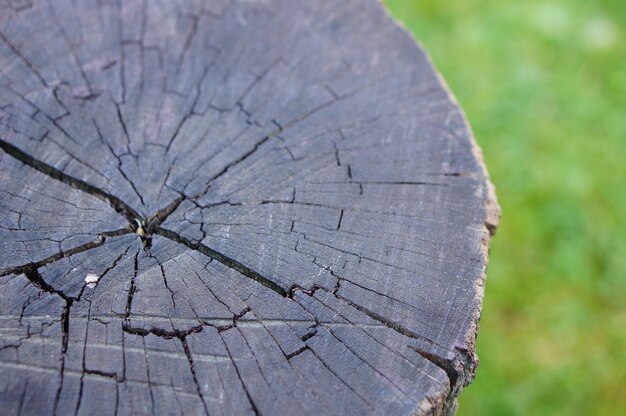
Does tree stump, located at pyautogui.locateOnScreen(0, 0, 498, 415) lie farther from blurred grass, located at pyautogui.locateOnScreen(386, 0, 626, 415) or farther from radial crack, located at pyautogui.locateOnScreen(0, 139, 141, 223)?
blurred grass, located at pyautogui.locateOnScreen(386, 0, 626, 415)

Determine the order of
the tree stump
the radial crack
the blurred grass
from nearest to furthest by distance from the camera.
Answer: the tree stump, the radial crack, the blurred grass

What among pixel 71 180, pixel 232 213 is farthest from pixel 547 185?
pixel 71 180

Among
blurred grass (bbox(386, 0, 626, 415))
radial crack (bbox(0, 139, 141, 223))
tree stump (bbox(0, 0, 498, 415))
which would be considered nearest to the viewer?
tree stump (bbox(0, 0, 498, 415))

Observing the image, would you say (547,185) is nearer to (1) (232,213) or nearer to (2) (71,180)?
(1) (232,213)

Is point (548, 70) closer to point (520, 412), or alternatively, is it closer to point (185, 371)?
point (520, 412)

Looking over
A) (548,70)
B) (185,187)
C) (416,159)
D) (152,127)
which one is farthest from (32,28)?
(548,70)

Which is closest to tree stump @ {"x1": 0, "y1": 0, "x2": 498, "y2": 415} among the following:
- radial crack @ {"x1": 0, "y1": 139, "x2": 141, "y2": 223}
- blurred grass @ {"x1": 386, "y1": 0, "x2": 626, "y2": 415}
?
radial crack @ {"x1": 0, "y1": 139, "x2": 141, "y2": 223}
